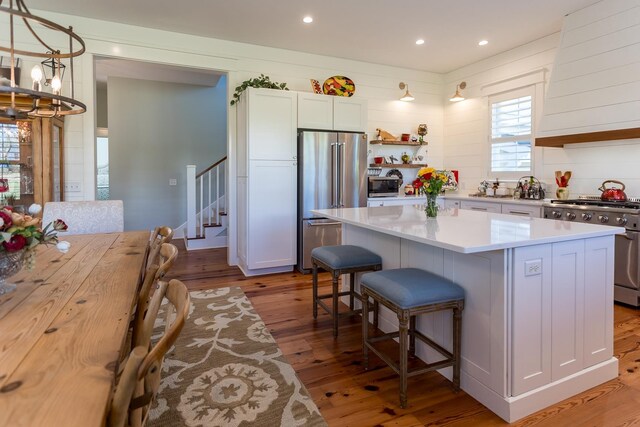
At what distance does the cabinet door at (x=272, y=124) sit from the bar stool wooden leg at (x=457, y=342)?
2.99m

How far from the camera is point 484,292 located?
191cm

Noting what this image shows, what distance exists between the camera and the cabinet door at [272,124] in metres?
4.26

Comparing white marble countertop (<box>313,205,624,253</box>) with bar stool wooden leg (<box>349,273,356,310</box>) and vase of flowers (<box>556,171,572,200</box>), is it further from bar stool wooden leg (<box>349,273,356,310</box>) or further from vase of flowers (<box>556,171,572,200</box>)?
vase of flowers (<box>556,171,572,200</box>)

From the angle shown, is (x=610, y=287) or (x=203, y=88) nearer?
(x=610, y=287)

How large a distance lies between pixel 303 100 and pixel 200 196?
122 inches

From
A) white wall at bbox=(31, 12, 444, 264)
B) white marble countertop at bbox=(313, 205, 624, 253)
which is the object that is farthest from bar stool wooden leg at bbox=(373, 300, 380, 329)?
white wall at bbox=(31, 12, 444, 264)

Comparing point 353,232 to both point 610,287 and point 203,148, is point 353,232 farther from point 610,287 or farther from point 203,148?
point 203,148

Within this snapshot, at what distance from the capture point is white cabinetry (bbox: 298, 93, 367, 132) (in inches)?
179

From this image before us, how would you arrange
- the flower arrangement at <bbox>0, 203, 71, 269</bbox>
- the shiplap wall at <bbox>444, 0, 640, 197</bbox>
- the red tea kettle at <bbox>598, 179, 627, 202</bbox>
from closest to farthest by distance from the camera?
the flower arrangement at <bbox>0, 203, 71, 269</bbox>, the shiplap wall at <bbox>444, 0, 640, 197</bbox>, the red tea kettle at <bbox>598, 179, 627, 202</bbox>

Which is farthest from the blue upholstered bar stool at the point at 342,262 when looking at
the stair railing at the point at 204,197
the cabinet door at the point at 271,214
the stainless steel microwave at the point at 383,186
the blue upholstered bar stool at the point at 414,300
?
the stair railing at the point at 204,197

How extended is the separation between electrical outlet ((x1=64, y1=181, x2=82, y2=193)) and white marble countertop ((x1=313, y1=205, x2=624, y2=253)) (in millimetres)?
3052

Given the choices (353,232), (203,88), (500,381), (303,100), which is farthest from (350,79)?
(500,381)

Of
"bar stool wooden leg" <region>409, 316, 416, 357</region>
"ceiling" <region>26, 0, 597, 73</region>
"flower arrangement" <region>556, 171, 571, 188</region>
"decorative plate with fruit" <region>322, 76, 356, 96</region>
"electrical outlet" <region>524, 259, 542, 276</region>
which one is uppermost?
"ceiling" <region>26, 0, 597, 73</region>

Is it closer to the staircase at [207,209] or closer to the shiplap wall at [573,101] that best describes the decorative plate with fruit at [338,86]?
the shiplap wall at [573,101]
